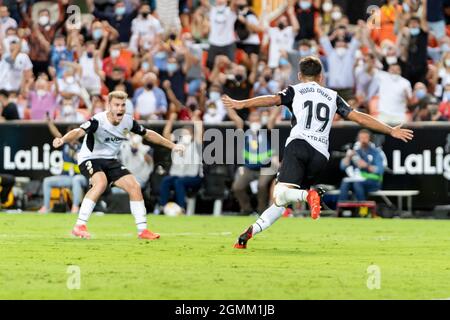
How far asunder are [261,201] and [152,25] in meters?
6.26

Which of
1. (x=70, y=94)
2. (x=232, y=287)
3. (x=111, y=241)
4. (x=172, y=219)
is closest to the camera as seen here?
(x=232, y=287)

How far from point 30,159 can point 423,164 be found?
8.53 metres

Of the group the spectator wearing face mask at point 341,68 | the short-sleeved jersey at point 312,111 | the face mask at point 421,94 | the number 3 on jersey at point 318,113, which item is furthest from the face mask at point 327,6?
the number 3 on jersey at point 318,113

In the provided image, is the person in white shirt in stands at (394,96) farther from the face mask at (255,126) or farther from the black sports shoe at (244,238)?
the black sports shoe at (244,238)

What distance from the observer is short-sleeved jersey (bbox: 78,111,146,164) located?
18.2 m

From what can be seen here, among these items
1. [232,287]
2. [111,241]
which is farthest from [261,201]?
[232,287]

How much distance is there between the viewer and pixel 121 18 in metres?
Result: 30.8

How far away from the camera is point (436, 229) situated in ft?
70.7

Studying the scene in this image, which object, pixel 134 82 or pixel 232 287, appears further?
pixel 134 82

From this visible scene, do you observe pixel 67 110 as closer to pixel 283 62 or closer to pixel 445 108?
pixel 283 62

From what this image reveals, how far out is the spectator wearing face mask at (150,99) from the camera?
28.3m
